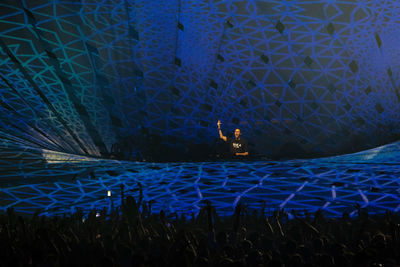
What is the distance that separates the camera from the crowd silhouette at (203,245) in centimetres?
148

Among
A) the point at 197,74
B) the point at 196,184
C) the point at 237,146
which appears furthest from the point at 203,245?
the point at 197,74

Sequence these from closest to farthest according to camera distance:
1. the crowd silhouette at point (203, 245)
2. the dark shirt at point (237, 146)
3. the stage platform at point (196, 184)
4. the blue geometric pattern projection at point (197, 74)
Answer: the crowd silhouette at point (203, 245) < the stage platform at point (196, 184) < the blue geometric pattern projection at point (197, 74) < the dark shirt at point (237, 146)

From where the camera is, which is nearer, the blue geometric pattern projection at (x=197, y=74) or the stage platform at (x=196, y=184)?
the stage platform at (x=196, y=184)

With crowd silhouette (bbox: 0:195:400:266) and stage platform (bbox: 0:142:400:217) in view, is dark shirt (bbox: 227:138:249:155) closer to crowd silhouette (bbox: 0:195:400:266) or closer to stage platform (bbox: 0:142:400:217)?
stage platform (bbox: 0:142:400:217)

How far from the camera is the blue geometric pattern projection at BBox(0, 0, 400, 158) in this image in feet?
28.5

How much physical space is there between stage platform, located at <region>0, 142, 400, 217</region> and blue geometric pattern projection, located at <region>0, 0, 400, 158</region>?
2.31 metres

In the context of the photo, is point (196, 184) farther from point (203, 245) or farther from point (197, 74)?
point (197, 74)

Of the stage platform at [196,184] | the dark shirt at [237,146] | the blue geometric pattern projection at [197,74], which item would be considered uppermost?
the blue geometric pattern projection at [197,74]

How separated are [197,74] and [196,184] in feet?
21.1

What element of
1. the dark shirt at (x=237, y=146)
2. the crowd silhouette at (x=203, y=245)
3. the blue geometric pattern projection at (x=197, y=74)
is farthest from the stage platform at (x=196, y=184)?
the dark shirt at (x=237, y=146)

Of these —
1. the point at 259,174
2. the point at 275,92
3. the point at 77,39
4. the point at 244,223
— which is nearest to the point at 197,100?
the point at 275,92

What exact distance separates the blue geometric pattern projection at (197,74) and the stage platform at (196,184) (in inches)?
90.9

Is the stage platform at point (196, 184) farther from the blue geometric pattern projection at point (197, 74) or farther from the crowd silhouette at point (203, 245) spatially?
the blue geometric pattern projection at point (197, 74)

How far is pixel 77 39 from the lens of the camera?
9.04m
